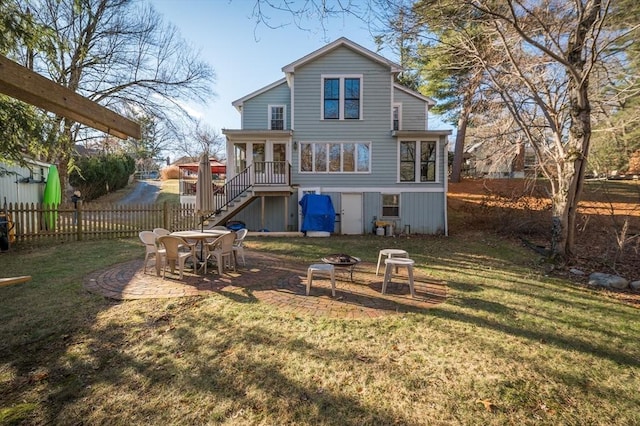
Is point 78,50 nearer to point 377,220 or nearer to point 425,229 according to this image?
point 377,220

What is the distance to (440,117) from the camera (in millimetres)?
22406

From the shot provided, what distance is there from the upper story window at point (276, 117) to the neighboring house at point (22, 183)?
29.3 feet

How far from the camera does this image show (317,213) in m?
13.6

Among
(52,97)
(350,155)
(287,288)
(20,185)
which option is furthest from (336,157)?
(20,185)

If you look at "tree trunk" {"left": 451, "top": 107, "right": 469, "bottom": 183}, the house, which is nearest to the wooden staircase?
the house

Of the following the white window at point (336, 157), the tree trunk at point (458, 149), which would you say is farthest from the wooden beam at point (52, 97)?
the tree trunk at point (458, 149)

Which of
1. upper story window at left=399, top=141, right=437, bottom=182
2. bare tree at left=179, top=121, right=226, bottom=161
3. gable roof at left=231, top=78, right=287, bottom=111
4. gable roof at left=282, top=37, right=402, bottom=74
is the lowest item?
upper story window at left=399, top=141, right=437, bottom=182

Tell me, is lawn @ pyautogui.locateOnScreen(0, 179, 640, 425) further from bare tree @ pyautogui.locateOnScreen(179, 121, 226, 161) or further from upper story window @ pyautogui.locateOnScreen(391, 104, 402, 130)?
bare tree @ pyautogui.locateOnScreen(179, 121, 226, 161)

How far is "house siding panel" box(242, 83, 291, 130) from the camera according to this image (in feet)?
49.5

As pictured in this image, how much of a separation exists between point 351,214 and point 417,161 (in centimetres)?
379

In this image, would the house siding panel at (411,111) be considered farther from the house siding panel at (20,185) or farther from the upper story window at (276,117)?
the house siding panel at (20,185)

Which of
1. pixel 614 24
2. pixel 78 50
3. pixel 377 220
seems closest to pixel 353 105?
pixel 377 220

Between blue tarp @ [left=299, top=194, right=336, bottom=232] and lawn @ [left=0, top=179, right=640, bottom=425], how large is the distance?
26.6ft

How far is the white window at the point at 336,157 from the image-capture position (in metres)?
14.6
